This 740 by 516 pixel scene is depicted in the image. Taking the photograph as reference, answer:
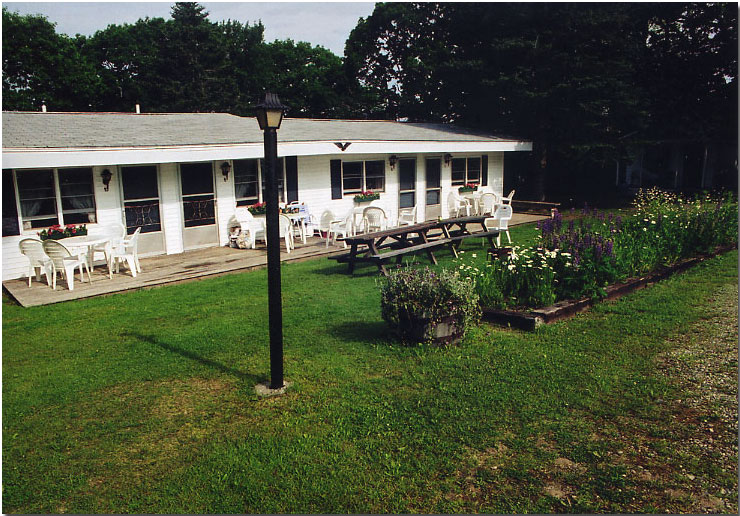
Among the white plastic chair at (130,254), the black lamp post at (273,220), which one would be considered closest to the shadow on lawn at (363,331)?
the black lamp post at (273,220)

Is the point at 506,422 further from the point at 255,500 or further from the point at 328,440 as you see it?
the point at 255,500

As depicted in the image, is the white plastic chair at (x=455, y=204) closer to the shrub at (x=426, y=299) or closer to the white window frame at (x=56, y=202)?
the white window frame at (x=56, y=202)

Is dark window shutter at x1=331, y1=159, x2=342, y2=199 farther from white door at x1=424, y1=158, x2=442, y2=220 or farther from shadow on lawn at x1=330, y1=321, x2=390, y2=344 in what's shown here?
shadow on lawn at x1=330, y1=321, x2=390, y2=344

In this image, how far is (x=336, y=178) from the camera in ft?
49.3

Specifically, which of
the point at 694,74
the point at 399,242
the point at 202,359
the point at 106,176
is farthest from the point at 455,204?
the point at 694,74

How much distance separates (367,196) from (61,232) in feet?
25.4

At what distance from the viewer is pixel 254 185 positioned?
13672 millimetres

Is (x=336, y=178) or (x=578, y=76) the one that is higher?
(x=578, y=76)

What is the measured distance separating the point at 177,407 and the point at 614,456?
3.41 meters

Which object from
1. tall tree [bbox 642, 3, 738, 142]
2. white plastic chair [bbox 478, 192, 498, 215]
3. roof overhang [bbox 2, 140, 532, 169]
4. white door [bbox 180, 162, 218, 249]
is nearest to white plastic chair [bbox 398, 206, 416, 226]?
roof overhang [bbox 2, 140, 532, 169]

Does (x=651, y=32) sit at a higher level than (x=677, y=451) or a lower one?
higher

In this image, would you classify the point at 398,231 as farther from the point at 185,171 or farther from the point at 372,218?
the point at 185,171


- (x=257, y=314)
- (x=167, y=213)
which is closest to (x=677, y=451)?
(x=257, y=314)

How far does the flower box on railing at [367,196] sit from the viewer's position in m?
15.5
